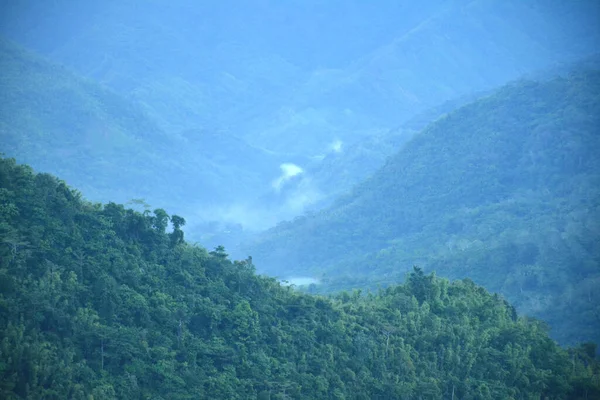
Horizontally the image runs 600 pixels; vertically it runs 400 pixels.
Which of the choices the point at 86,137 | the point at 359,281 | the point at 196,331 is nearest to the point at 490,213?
the point at 359,281

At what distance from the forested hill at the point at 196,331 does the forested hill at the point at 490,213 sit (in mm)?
27733

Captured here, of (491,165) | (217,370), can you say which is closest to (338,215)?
(491,165)

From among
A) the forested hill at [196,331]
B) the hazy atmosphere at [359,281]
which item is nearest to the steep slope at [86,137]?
the hazy atmosphere at [359,281]

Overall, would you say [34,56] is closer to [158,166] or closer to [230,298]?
[158,166]

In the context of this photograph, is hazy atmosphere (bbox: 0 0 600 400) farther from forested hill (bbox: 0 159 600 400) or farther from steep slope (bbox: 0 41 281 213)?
steep slope (bbox: 0 41 281 213)

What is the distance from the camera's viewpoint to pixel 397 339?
36875 millimetres

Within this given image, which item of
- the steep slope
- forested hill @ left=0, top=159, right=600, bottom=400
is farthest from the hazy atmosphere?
the steep slope

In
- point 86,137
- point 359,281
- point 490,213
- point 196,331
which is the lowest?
point 196,331

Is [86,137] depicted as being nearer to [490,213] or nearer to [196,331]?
[490,213]

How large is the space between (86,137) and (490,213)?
92.6m

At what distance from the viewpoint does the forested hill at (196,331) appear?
29797 mm

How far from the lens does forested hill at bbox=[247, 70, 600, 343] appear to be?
7231 cm

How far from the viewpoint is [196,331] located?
33.8 meters

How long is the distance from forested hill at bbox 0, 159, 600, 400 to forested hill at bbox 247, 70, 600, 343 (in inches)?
1092
